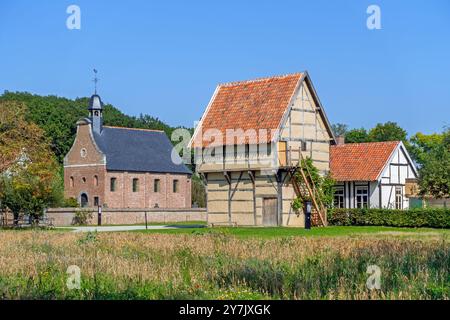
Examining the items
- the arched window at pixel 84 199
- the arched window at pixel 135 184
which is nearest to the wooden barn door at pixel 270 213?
the arched window at pixel 135 184

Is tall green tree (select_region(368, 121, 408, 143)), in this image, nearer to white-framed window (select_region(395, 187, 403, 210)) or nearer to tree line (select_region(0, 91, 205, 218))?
white-framed window (select_region(395, 187, 403, 210))

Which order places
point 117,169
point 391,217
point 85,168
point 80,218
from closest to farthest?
1. point 391,217
2. point 80,218
3. point 117,169
4. point 85,168

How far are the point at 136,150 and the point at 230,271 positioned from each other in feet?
Result: 184

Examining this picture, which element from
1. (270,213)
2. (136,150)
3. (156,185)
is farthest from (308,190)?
(156,185)

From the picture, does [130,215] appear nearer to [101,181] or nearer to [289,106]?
[101,181]

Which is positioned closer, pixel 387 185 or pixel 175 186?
pixel 387 185

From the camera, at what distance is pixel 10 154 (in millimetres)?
39750

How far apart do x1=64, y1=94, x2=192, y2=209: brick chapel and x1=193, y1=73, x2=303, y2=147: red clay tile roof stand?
23.4m

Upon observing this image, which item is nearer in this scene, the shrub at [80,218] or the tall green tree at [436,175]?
the tall green tree at [436,175]

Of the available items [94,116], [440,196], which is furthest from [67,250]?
[94,116]

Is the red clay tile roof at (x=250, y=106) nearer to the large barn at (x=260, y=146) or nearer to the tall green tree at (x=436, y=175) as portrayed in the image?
the large barn at (x=260, y=146)

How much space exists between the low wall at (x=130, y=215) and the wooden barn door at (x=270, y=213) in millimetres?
18889

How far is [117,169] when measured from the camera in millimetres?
67625

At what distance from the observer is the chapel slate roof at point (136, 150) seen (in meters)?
68.3
